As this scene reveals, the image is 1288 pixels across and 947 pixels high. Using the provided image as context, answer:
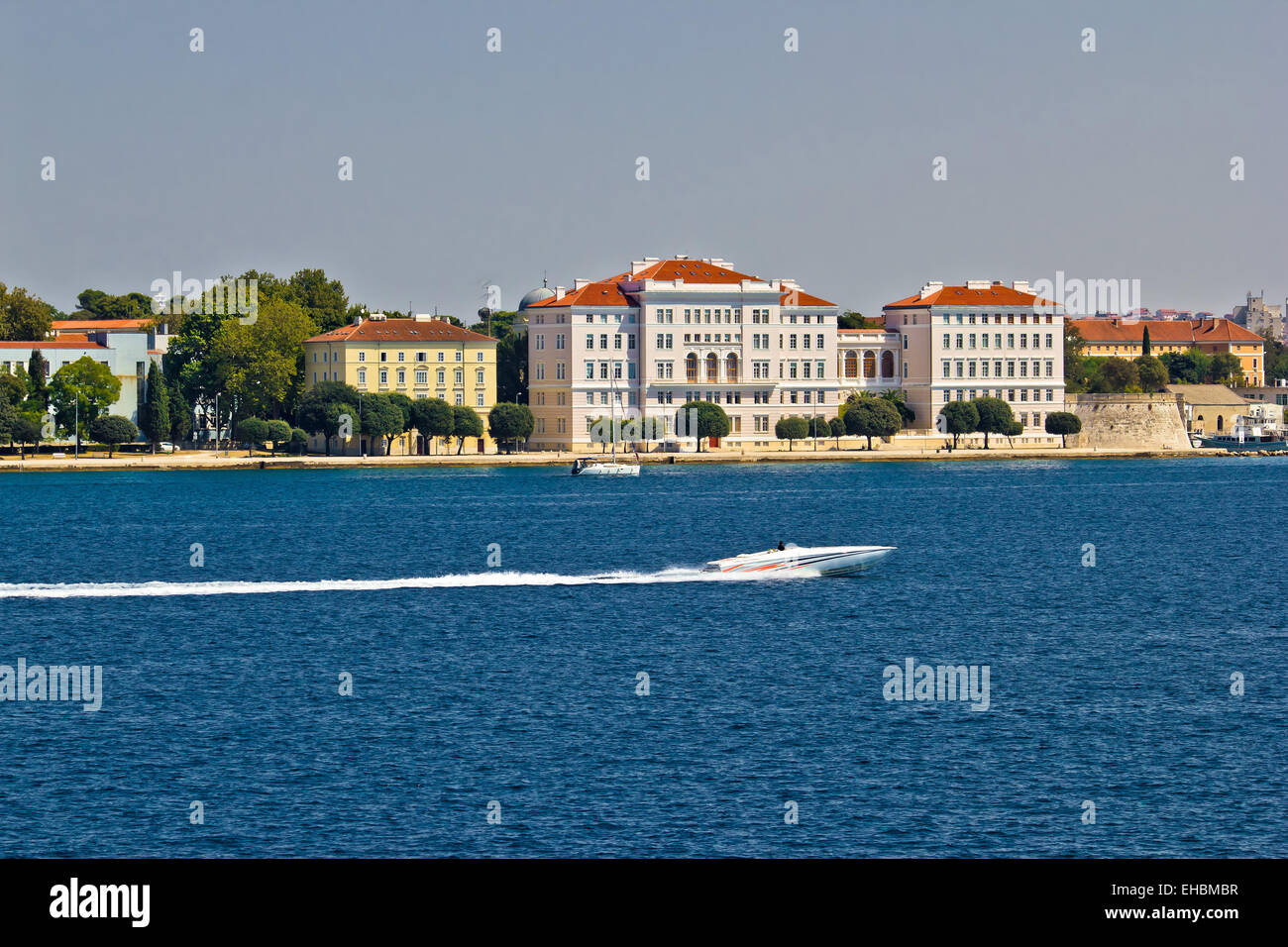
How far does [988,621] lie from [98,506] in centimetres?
6041

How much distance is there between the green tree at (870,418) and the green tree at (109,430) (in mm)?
60420

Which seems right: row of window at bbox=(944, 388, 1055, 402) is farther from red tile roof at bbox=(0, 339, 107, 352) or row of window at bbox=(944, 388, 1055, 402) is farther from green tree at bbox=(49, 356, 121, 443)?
red tile roof at bbox=(0, 339, 107, 352)

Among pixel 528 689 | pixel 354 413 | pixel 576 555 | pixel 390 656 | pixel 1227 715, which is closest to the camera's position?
pixel 1227 715

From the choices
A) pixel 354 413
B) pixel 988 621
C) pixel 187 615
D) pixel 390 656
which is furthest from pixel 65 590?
pixel 354 413

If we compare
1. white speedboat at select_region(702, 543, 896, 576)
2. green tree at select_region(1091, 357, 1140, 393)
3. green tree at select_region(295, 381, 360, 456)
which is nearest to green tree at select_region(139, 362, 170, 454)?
green tree at select_region(295, 381, 360, 456)

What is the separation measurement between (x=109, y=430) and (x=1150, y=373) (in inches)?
4359

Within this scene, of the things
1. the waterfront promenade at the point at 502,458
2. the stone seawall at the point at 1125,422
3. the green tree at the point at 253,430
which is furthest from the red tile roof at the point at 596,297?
the stone seawall at the point at 1125,422

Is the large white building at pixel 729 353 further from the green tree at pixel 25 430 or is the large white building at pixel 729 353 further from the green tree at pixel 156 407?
the green tree at pixel 25 430

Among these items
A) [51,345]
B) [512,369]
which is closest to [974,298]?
[512,369]

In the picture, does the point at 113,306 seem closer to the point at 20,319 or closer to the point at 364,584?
the point at 20,319

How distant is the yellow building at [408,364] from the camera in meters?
136

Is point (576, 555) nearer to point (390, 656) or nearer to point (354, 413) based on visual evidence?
point (390, 656)

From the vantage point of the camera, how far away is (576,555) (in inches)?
2307

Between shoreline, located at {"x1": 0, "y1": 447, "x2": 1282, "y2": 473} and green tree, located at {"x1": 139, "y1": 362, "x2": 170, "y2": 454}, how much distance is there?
232 centimetres
